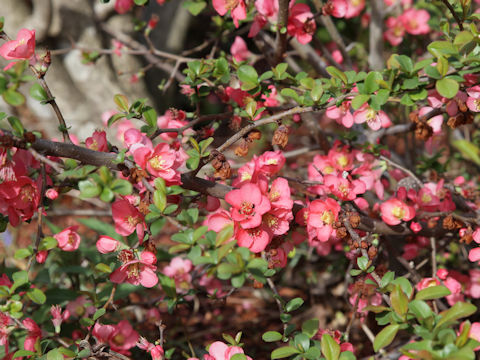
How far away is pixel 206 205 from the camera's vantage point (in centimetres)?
114

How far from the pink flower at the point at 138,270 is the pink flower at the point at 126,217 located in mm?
51

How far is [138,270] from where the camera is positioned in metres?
1.02

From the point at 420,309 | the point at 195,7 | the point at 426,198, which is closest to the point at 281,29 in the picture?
the point at 195,7

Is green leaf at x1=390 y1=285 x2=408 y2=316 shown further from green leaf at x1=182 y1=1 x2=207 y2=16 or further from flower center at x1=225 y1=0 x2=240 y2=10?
green leaf at x1=182 y1=1 x2=207 y2=16

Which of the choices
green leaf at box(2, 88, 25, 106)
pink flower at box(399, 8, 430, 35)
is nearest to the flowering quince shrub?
green leaf at box(2, 88, 25, 106)

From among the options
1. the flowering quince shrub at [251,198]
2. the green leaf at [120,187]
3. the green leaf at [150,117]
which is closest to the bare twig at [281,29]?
the flowering quince shrub at [251,198]

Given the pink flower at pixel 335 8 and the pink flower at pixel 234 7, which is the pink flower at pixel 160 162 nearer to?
the pink flower at pixel 234 7

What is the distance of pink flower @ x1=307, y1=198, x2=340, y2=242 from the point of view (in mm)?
1068

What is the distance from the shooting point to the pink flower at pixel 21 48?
3.23 feet

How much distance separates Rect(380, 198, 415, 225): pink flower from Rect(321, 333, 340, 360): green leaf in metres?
0.47

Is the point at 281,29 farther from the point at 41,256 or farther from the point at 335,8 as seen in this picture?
the point at 41,256

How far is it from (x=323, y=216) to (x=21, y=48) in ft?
2.50

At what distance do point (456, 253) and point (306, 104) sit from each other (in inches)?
47.7

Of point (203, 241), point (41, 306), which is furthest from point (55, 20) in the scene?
point (203, 241)
